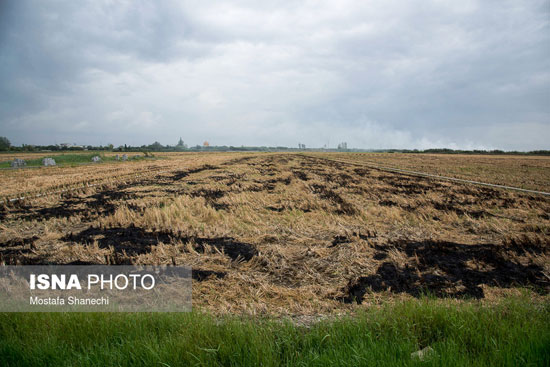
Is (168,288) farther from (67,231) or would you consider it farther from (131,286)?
(67,231)

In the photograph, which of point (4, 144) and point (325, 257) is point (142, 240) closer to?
point (325, 257)

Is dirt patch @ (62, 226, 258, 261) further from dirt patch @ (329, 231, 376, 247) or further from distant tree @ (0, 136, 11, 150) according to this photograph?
distant tree @ (0, 136, 11, 150)

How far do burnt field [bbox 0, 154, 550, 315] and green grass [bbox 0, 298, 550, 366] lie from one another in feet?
3.22

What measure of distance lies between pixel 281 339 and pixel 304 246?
13.6 ft

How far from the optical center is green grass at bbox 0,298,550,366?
2514 mm

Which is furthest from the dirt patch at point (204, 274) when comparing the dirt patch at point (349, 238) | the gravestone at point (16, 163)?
the gravestone at point (16, 163)

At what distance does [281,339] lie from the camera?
3.00m

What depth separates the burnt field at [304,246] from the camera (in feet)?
15.3

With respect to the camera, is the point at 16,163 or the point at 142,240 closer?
the point at 142,240

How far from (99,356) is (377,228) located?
8.38m

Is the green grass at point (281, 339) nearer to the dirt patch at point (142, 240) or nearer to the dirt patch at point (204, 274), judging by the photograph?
the dirt patch at point (204, 274)

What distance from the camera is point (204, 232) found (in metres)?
8.15

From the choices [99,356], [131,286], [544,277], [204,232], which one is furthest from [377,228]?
[99,356]

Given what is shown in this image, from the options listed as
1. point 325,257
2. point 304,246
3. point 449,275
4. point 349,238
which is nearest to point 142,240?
point 304,246
